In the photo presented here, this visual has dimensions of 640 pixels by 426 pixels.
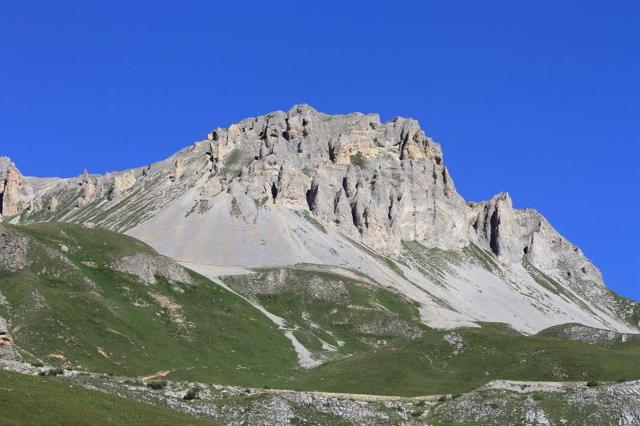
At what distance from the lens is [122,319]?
446ft

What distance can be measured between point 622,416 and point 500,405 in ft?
34.1

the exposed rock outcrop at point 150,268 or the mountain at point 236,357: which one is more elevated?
the exposed rock outcrop at point 150,268

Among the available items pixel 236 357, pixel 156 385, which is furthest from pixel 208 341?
pixel 156 385

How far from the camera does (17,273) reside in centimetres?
13562

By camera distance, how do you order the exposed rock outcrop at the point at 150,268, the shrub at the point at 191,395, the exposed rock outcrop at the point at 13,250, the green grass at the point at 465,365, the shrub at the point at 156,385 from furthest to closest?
the exposed rock outcrop at the point at 150,268, the exposed rock outcrop at the point at 13,250, the green grass at the point at 465,365, the shrub at the point at 156,385, the shrub at the point at 191,395

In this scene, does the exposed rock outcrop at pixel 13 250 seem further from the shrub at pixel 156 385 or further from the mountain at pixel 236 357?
the shrub at pixel 156 385

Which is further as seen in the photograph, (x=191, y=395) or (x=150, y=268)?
(x=150, y=268)

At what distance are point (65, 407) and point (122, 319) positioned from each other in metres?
89.7

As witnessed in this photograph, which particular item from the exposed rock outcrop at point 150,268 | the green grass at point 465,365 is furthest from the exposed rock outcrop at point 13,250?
the green grass at point 465,365

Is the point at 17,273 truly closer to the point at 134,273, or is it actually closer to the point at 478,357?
the point at 134,273

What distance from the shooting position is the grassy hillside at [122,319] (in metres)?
116

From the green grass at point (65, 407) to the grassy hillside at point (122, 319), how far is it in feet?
180

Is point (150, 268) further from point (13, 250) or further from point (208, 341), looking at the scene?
point (13, 250)

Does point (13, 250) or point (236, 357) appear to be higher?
point (13, 250)
